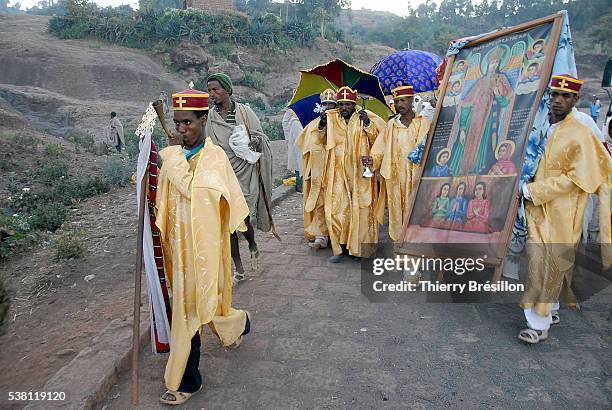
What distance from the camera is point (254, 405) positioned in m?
2.78

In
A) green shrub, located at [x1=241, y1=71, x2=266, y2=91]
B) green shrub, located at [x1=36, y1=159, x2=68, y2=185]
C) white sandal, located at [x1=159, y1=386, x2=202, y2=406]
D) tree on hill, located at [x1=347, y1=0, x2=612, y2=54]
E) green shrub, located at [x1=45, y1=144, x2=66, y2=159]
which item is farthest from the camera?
tree on hill, located at [x1=347, y1=0, x2=612, y2=54]

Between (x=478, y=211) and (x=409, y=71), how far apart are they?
4293 millimetres

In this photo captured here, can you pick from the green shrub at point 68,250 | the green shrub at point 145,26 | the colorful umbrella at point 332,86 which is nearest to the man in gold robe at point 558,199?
the colorful umbrella at point 332,86

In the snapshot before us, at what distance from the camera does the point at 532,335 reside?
338cm

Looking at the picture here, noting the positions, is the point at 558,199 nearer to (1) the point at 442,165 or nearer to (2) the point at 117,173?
(1) the point at 442,165

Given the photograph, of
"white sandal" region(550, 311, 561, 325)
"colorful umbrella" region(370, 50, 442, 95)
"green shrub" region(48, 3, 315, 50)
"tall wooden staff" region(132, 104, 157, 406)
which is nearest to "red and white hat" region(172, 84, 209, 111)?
"tall wooden staff" region(132, 104, 157, 406)

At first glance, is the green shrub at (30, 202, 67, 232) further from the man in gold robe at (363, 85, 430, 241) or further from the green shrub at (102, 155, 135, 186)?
the man in gold robe at (363, 85, 430, 241)

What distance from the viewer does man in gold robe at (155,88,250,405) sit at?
2.65 m

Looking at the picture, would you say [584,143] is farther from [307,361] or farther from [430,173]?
[307,361]

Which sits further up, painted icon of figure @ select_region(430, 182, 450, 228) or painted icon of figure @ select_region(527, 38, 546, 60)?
painted icon of figure @ select_region(527, 38, 546, 60)

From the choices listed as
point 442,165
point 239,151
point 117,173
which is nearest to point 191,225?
point 239,151

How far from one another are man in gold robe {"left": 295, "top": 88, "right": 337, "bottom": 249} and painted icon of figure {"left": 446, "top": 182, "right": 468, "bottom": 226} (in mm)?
2007

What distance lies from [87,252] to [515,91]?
18.1 ft

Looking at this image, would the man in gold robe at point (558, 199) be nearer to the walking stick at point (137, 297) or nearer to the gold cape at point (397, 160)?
the gold cape at point (397, 160)
